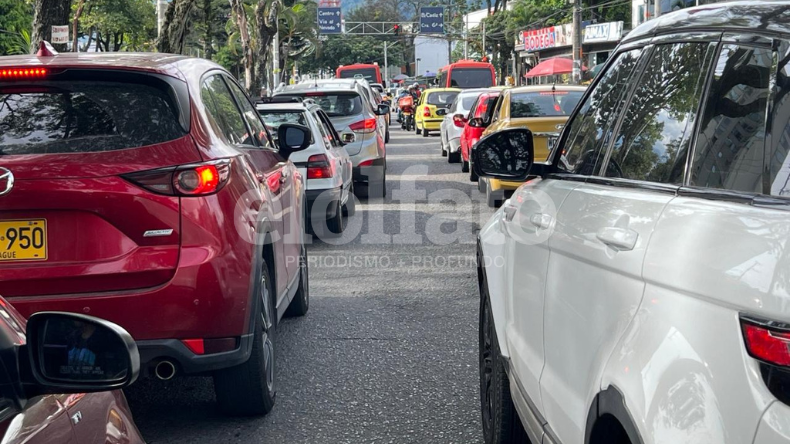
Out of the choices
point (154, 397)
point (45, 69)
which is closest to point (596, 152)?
point (45, 69)

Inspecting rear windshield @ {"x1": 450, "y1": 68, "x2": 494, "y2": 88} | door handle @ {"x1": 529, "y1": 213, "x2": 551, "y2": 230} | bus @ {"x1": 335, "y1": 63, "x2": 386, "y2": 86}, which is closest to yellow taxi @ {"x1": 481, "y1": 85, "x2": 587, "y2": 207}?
door handle @ {"x1": 529, "y1": 213, "x2": 551, "y2": 230}

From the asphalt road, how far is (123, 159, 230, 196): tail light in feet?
4.15

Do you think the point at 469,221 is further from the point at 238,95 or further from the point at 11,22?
the point at 11,22

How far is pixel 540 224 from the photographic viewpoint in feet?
11.4

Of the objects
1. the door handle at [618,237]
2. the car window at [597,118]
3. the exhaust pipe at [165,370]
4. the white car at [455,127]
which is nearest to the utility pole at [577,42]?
the white car at [455,127]

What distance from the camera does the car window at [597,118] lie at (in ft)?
10.7

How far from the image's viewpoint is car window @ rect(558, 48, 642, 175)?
3254 mm

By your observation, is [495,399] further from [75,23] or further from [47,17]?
[75,23]

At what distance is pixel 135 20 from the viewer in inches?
1917

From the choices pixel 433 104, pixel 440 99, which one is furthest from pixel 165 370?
pixel 440 99

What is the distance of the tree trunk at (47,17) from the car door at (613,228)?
11.7 meters

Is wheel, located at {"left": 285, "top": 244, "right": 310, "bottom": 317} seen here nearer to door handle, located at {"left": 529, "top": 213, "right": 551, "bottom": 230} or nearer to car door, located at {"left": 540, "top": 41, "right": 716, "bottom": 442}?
door handle, located at {"left": 529, "top": 213, "right": 551, "bottom": 230}

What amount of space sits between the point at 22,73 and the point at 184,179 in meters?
0.88

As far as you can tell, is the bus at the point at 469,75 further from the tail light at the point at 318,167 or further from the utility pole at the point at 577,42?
the tail light at the point at 318,167
